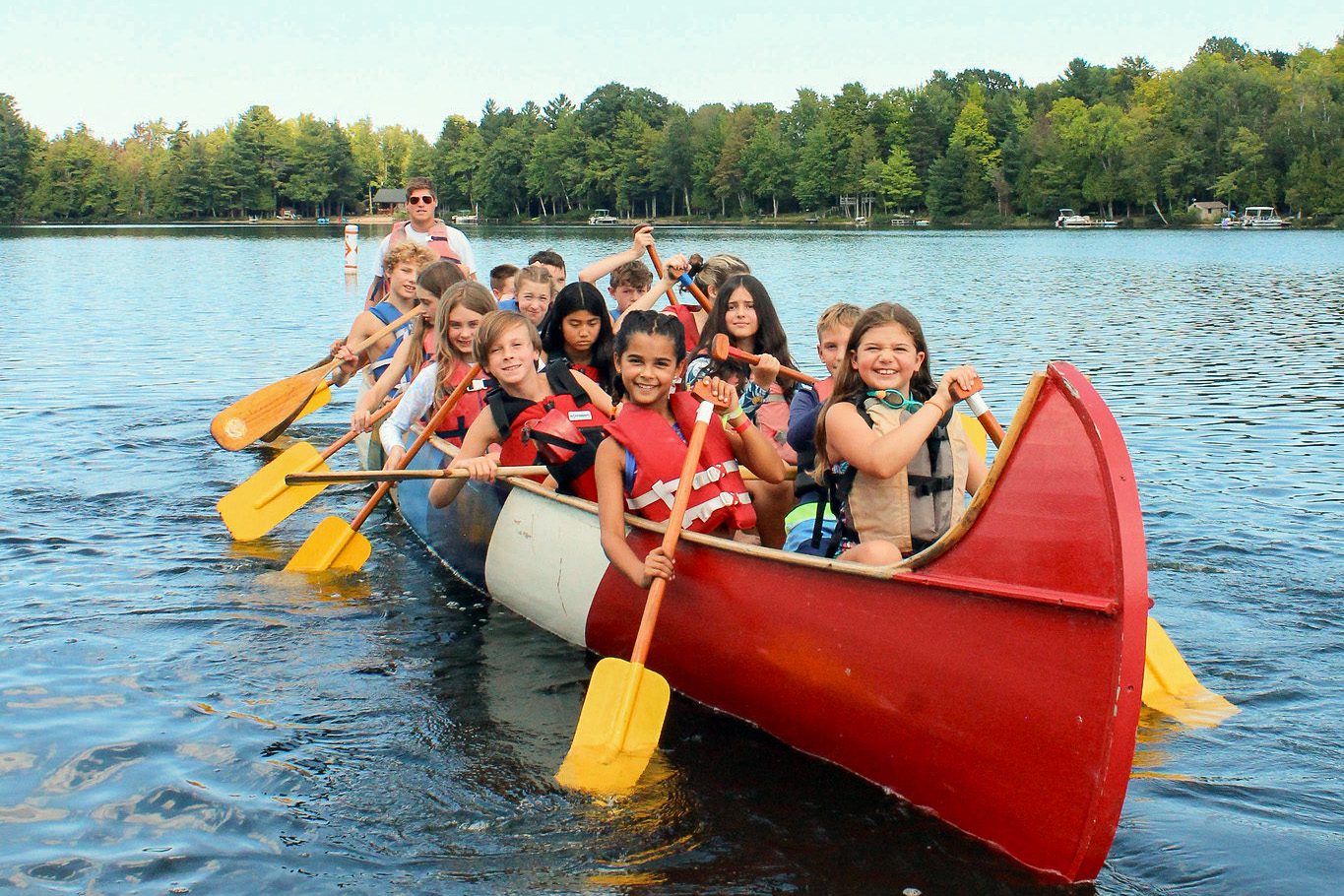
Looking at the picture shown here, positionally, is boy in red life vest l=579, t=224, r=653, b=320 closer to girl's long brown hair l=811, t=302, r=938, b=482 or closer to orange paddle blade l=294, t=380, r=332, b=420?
orange paddle blade l=294, t=380, r=332, b=420

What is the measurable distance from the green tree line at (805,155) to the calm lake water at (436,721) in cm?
6878

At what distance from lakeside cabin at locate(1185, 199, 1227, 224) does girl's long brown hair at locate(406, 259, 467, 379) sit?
72.3m

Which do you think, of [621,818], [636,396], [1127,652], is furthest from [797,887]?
[636,396]

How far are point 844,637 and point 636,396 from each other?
1.25 metres

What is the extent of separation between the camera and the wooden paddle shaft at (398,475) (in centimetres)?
575

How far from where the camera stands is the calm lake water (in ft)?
12.9

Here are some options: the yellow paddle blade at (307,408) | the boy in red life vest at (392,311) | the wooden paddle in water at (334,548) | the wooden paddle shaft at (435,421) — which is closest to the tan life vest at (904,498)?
the wooden paddle shaft at (435,421)

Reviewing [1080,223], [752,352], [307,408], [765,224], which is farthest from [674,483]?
[765,224]

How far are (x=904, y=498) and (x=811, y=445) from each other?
2.35 ft

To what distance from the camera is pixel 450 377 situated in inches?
269

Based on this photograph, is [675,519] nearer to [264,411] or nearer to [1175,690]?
[1175,690]

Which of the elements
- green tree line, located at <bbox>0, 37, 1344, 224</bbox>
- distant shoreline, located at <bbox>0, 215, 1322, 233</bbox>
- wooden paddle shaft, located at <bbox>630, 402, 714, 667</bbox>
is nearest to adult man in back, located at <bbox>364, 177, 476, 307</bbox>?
wooden paddle shaft, located at <bbox>630, 402, 714, 667</bbox>

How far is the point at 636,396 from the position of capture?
4777 millimetres

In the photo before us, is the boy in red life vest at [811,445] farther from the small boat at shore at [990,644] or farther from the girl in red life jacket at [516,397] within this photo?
the girl in red life jacket at [516,397]
